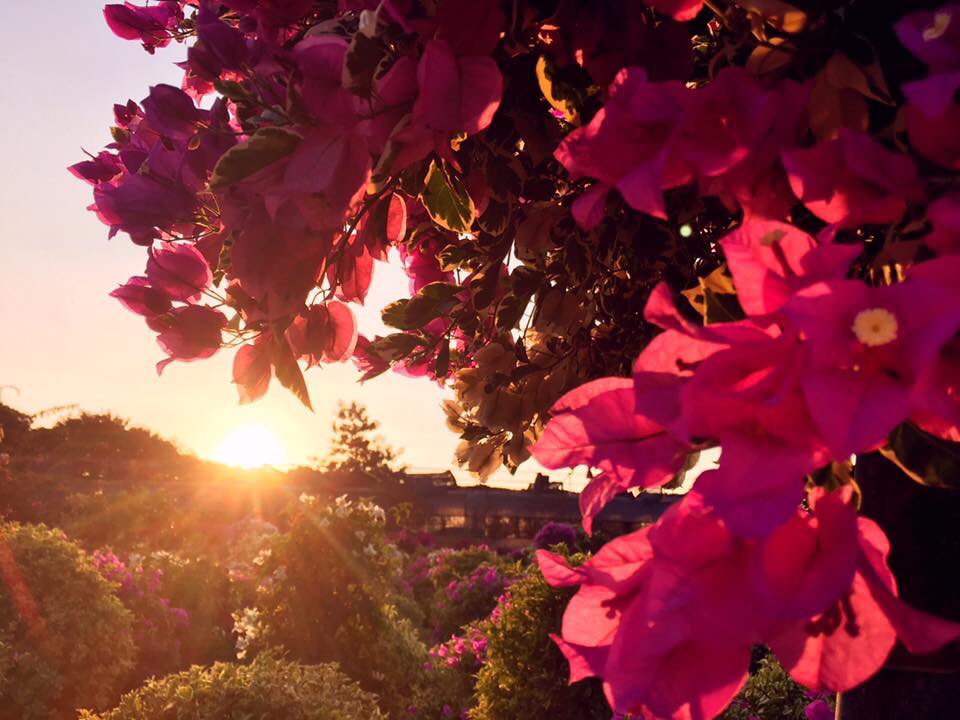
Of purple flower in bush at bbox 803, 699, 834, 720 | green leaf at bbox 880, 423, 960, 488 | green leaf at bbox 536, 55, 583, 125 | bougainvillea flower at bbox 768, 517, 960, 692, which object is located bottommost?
purple flower in bush at bbox 803, 699, 834, 720

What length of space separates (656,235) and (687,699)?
872 millimetres

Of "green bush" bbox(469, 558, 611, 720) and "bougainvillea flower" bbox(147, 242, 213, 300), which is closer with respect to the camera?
"bougainvillea flower" bbox(147, 242, 213, 300)

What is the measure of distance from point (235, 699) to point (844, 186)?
5650mm

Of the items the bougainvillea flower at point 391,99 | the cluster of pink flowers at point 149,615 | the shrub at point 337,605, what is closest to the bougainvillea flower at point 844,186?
the bougainvillea flower at point 391,99

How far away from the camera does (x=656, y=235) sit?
1.47m

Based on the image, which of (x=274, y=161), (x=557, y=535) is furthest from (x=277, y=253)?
(x=557, y=535)

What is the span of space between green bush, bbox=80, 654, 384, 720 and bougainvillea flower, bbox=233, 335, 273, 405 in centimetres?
457

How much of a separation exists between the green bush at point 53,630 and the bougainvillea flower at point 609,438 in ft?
32.1

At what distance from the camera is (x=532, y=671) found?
22.6 ft

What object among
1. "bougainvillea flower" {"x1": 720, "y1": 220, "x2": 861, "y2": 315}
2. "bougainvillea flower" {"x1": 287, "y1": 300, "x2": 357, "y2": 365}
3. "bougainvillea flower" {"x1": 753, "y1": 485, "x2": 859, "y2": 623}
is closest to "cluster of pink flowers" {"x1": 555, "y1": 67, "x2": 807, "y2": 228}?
"bougainvillea flower" {"x1": 720, "y1": 220, "x2": 861, "y2": 315}

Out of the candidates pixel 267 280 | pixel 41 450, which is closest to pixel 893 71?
pixel 267 280

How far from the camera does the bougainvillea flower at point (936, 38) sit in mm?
782

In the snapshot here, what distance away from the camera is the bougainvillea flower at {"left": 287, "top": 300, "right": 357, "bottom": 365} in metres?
1.47

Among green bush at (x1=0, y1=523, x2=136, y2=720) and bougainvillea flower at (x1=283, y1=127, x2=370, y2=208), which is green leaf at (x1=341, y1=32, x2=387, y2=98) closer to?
bougainvillea flower at (x1=283, y1=127, x2=370, y2=208)
